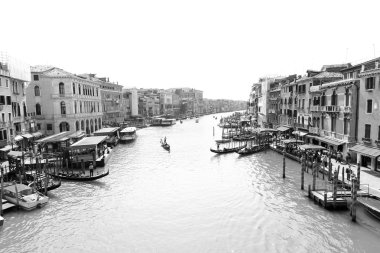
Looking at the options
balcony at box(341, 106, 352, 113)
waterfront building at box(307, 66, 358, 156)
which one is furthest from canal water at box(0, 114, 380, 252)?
balcony at box(341, 106, 352, 113)

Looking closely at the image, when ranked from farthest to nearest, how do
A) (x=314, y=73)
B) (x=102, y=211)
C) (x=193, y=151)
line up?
(x=193, y=151)
(x=314, y=73)
(x=102, y=211)

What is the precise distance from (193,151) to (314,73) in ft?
62.3

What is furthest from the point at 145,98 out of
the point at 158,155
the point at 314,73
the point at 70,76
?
the point at 314,73

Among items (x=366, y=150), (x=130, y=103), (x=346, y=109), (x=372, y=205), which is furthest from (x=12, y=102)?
(x=130, y=103)

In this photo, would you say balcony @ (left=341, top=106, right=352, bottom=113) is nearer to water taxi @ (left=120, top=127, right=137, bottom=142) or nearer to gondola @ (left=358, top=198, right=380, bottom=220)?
gondola @ (left=358, top=198, right=380, bottom=220)

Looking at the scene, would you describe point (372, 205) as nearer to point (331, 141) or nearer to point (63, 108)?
point (331, 141)

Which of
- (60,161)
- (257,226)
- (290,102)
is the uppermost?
(290,102)

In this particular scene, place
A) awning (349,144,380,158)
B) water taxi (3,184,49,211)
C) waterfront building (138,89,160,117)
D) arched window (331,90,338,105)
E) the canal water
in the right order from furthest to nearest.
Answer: waterfront building (138,89,160,117) → arched window (331,90,338,105) → awning (349,144,380,158) → water taxi (3,184,49,211) → the canal water

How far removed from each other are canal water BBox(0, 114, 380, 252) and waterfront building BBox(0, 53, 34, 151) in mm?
11434

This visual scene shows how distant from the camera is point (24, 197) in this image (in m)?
17.1

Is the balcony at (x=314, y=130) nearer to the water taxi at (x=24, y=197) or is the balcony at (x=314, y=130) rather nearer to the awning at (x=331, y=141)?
the awning at (x=331, y=141)

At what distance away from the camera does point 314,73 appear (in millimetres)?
34375

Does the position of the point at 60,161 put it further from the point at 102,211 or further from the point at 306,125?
the point at 306,125

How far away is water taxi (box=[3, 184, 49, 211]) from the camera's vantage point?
55.0ft
